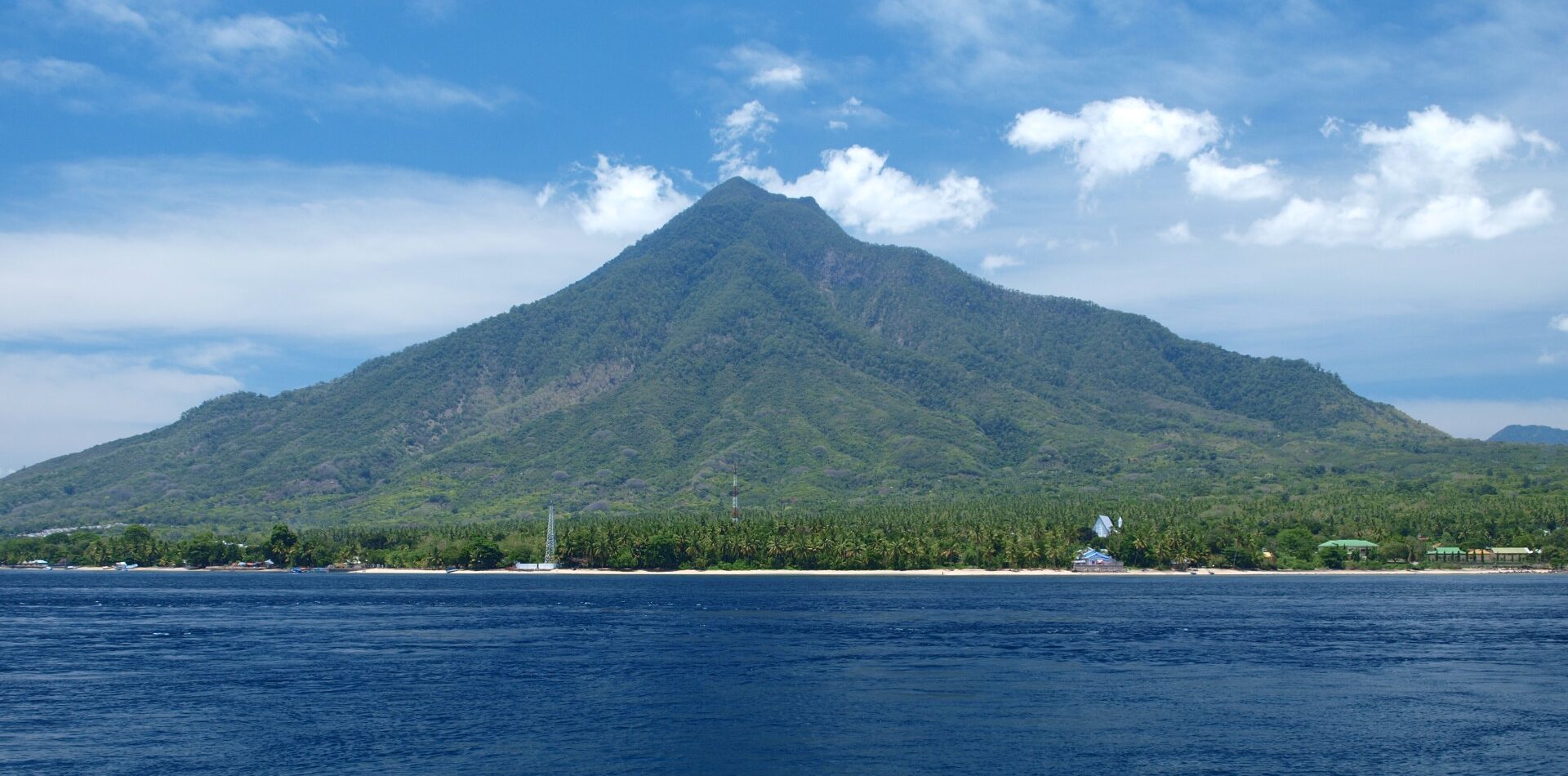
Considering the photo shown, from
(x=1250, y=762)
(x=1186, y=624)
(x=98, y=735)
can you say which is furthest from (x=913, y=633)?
(x=98, y=735)

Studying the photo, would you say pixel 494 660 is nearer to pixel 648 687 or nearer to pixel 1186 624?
pixel 648 687

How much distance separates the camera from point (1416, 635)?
124m

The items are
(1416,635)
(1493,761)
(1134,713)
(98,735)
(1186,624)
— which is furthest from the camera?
(1186,624)

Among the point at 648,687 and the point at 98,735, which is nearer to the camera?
the point at 98,735

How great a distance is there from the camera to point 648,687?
8838cm

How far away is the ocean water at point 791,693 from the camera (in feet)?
212

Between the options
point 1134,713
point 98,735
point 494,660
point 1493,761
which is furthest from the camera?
point 494,660

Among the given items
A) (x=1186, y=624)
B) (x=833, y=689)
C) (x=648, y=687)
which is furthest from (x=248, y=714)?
(x=1186, y=624)

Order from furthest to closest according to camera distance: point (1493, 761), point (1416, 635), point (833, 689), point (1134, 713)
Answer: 1. point (1416, 635)
2. point (833, 689)
3. point (1134, 713)
4. point (1493, 761)

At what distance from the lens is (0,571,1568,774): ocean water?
64688mm

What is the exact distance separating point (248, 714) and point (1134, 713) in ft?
178

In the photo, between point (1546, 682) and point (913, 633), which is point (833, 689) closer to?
point (913, 633)

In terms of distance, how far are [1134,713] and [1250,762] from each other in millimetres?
13966

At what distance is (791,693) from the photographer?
85.2m
